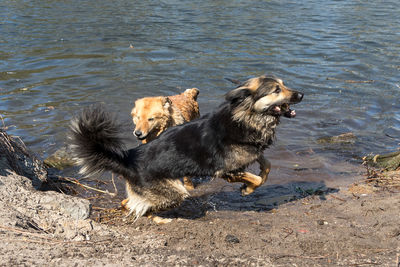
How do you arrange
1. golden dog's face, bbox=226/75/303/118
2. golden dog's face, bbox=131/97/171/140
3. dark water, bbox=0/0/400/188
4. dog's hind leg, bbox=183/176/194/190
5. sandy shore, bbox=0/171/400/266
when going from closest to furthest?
sandy shore, bbox=0/171/400/266 → golden dog's face, bbox=226/75/303/118 → golden dog's face, bbox=131/97/171/140 → dog's hind leg, bbox=183/176/194/190 → dark water, bbox=0/0/400/188

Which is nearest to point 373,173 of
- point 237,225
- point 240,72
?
point 237,225

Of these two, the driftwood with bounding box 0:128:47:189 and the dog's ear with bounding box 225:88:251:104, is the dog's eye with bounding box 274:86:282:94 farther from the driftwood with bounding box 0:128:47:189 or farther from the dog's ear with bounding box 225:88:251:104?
the driftwood with bounding box 0:128:47:189

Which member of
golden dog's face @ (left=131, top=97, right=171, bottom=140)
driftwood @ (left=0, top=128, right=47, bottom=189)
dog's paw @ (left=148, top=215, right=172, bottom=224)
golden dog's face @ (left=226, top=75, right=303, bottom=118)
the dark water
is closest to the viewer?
golden dog's face @ (left=226, top=75, right=303, bottom=118)

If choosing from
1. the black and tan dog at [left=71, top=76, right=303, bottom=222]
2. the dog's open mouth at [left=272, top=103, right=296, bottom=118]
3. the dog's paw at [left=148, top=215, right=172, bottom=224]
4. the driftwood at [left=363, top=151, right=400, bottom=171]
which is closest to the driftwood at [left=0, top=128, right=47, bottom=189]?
the black and tan dog at [left=71, top=76, right=303, bottom=222]

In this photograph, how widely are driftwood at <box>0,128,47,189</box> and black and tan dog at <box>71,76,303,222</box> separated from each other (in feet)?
4.78

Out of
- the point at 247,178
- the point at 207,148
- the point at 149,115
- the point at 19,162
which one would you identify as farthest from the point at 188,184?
the point at 19,162

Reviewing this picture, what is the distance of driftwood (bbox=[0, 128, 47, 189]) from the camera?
5574mm

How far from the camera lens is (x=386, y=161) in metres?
7.09

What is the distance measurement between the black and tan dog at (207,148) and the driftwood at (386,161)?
2.48 m

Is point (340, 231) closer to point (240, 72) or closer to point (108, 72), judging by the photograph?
point (240, 72)

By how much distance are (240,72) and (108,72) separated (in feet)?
11.9

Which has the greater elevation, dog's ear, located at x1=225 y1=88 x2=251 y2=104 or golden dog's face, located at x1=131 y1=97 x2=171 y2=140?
dog's ear, located at x1=225 y1=88 x2=251 y2=104

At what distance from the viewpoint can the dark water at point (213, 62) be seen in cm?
892

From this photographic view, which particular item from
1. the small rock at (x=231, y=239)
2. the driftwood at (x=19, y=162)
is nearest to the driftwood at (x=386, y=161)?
the small rock at (x=231, y=239)
